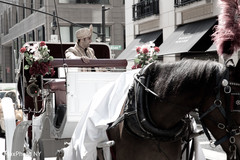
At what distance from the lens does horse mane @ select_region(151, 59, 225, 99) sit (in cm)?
317

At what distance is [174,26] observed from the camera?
2106 cm

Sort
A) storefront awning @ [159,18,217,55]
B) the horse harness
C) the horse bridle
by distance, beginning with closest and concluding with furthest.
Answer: the horse bridle → the horse harness → storefront awning @ [159,18,217,55]

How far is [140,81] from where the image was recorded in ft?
12.1

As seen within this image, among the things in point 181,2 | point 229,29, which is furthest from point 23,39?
point 229,29

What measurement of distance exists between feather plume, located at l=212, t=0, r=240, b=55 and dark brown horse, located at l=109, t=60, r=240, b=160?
15 cm

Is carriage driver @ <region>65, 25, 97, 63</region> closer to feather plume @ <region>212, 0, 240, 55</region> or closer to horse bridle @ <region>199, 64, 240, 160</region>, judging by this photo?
feather plume @ <region>212, 0, 240, 55</region>

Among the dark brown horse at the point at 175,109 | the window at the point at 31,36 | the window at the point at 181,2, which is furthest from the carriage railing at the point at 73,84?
the window at the point at 31,36

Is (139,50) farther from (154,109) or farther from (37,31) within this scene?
(37,31)

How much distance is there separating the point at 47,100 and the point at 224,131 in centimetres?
376

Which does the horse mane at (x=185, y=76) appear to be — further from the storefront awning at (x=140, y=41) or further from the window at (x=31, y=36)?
the window at (x=31, y=36)

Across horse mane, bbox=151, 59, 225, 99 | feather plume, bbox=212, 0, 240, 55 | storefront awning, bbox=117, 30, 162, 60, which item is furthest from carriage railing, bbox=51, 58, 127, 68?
storefront awning, bbox=117, 30, 162, 60

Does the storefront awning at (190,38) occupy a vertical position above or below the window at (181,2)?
below

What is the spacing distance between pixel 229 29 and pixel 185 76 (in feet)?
1.65

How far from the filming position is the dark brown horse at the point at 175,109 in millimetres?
2988
